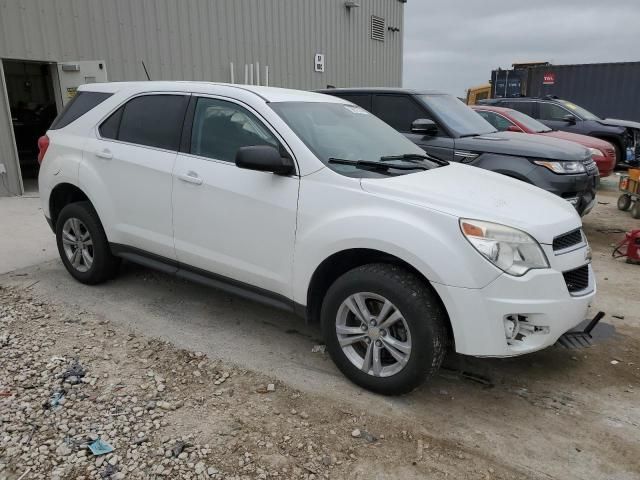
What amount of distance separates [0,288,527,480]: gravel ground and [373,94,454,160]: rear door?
13.8 feet

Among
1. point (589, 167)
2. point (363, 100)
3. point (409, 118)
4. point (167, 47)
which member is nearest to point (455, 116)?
point (409, 118)

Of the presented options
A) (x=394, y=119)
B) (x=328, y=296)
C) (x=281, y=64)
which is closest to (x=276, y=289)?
(x=328, y=296)

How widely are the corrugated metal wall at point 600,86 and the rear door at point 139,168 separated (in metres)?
19.0

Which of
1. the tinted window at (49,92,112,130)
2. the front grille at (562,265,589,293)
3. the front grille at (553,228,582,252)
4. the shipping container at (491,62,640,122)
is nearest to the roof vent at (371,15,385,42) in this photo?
the shipping container at (491,62,640,122)

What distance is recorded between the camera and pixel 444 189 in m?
3.05

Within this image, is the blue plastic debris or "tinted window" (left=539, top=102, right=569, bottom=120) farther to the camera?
"tinted window" (left=539, top=102, right=569, bottom=120)

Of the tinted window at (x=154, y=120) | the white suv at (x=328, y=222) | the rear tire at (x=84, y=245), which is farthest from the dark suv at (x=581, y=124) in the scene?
the rear tire at (x=84, y=245)

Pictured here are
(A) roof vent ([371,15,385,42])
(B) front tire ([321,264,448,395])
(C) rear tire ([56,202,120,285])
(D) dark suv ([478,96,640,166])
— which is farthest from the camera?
(A) roof vent ([371,15,385,42])

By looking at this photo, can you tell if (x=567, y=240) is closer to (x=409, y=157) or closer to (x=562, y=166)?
(x=409, y=157)

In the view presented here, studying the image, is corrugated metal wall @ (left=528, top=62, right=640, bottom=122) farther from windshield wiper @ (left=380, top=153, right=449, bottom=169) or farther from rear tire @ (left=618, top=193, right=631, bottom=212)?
windshield wiper @ (left=380, top=153, right=449, bottom=169)

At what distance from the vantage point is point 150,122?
407 centimetres

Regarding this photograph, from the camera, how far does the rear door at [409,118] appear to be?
21.1ft

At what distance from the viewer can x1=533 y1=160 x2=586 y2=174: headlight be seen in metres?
6.11

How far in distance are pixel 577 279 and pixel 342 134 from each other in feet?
5.94
